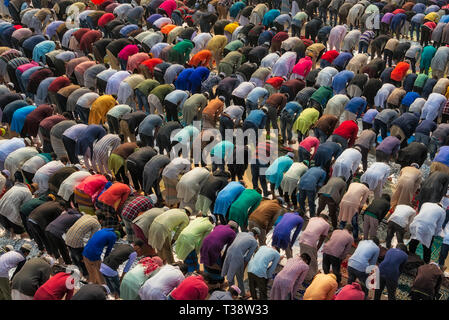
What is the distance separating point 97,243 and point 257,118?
240 inches

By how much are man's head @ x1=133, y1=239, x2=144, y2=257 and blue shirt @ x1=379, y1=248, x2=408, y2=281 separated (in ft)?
16.1

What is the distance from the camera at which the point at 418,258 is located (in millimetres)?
12641

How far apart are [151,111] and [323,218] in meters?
7.87

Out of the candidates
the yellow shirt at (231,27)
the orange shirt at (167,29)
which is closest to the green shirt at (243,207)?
the yellow shirt at (231,27)

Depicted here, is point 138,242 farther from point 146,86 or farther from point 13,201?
point 146,86

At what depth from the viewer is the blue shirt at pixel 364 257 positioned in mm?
→ 11891

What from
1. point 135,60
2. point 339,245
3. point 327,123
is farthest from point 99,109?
point 339,245

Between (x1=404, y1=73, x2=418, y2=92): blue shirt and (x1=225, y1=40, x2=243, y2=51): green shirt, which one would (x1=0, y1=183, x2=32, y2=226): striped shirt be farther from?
(x1=404, y1=73, x2=418, y2=92): blue shirt

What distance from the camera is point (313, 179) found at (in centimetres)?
1397

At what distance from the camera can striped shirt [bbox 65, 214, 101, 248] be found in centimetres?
1286

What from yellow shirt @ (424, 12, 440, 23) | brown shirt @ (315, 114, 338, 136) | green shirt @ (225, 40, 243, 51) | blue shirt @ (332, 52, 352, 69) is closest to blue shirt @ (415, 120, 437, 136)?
brown shirt @ (315, 114, 338, 136)
